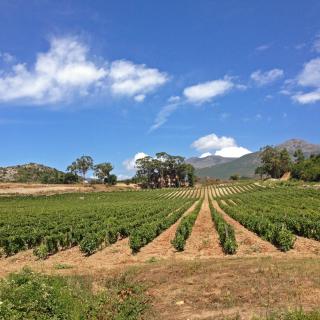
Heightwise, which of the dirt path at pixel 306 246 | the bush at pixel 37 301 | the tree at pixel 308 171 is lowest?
the dirt path at pixel 306 246

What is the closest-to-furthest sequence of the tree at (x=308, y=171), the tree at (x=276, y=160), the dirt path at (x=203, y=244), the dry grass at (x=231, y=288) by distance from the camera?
the dry grass at (x=231, y=288) < the dirt path at (x=203, y=244) < the tree at (x=308, y=171) < the tree at (x=276, y=160)

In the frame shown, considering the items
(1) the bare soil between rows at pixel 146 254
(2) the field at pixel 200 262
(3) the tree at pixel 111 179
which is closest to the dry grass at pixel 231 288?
(2) the field at pixel 200 262

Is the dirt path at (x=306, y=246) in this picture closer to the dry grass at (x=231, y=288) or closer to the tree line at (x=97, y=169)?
the dry grass at (x=231, y=288)

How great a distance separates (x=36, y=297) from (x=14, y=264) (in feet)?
45.9

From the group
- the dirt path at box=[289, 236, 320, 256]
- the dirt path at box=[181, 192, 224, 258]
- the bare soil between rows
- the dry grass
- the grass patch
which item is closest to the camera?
the grass patch

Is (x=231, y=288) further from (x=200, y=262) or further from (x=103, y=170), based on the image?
(x=103, y=170)

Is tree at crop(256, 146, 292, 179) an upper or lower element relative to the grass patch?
upper

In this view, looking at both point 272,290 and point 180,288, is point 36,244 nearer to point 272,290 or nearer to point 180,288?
point 180,288

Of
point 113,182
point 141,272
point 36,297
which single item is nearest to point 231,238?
point 141,272

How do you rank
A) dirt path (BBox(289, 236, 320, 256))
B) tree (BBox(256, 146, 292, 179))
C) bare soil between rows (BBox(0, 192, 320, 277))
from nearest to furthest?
bare soil between rows (BBox(0, 192, 320, 277)) < dirt path (BBox(289, 236, 320, 256)) < tree (BBox(256, 146, 292, 179))

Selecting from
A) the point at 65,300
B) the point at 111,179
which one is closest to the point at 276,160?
the point at 111,179

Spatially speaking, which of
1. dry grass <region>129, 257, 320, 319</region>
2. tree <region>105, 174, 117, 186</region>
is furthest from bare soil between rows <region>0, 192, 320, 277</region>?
tree <region>105, 174, 117, 186</region>

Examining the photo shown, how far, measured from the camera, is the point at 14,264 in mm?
26812

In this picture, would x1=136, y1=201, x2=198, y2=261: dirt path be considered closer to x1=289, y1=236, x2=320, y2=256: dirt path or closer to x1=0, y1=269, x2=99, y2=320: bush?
x1=289, y1=236, x2=320, y2=256: dirt path
